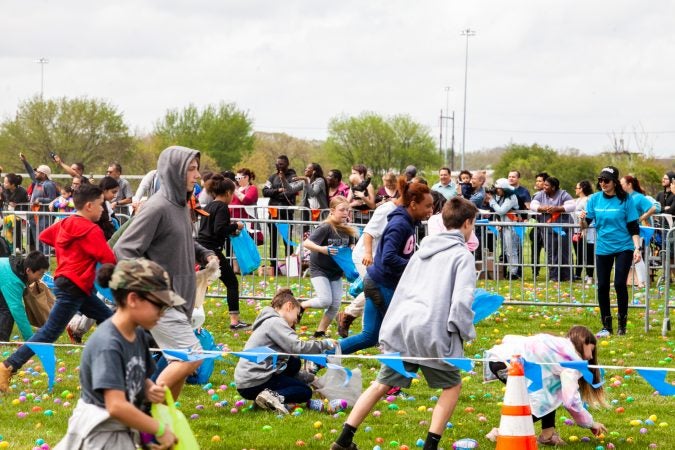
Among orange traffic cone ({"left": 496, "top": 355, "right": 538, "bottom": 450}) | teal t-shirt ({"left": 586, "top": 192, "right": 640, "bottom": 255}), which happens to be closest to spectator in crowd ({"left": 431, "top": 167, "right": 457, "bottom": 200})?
teal t-shirt ({"left": 586, "top": 192, "right": 640, "bottom": 255})

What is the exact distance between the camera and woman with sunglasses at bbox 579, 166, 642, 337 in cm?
1152

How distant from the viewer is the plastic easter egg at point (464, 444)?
7169 mm

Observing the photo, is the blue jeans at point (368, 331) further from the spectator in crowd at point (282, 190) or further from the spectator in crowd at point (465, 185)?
the spectator in crowd at point (465, 185)

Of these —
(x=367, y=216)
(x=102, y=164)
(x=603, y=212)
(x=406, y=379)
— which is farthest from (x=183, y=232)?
(x=102, y=164)

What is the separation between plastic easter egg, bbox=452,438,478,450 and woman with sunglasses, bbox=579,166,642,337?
485cm

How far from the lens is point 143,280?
4.53 metres

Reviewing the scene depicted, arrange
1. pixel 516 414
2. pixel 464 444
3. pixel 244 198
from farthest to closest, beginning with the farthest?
1. pixel 244 198
2. pixel 464 444
3. pixel 516 414

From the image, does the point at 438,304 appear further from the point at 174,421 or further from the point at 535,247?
the point at 535,247

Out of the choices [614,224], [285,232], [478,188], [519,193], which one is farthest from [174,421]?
[519,193]

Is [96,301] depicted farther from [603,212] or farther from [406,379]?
[603,212]

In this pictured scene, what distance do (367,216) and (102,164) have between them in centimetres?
5492

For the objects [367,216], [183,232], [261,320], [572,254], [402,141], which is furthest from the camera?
[402,141]

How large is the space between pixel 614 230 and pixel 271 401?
16.3 ft

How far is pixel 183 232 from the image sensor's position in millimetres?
7328
